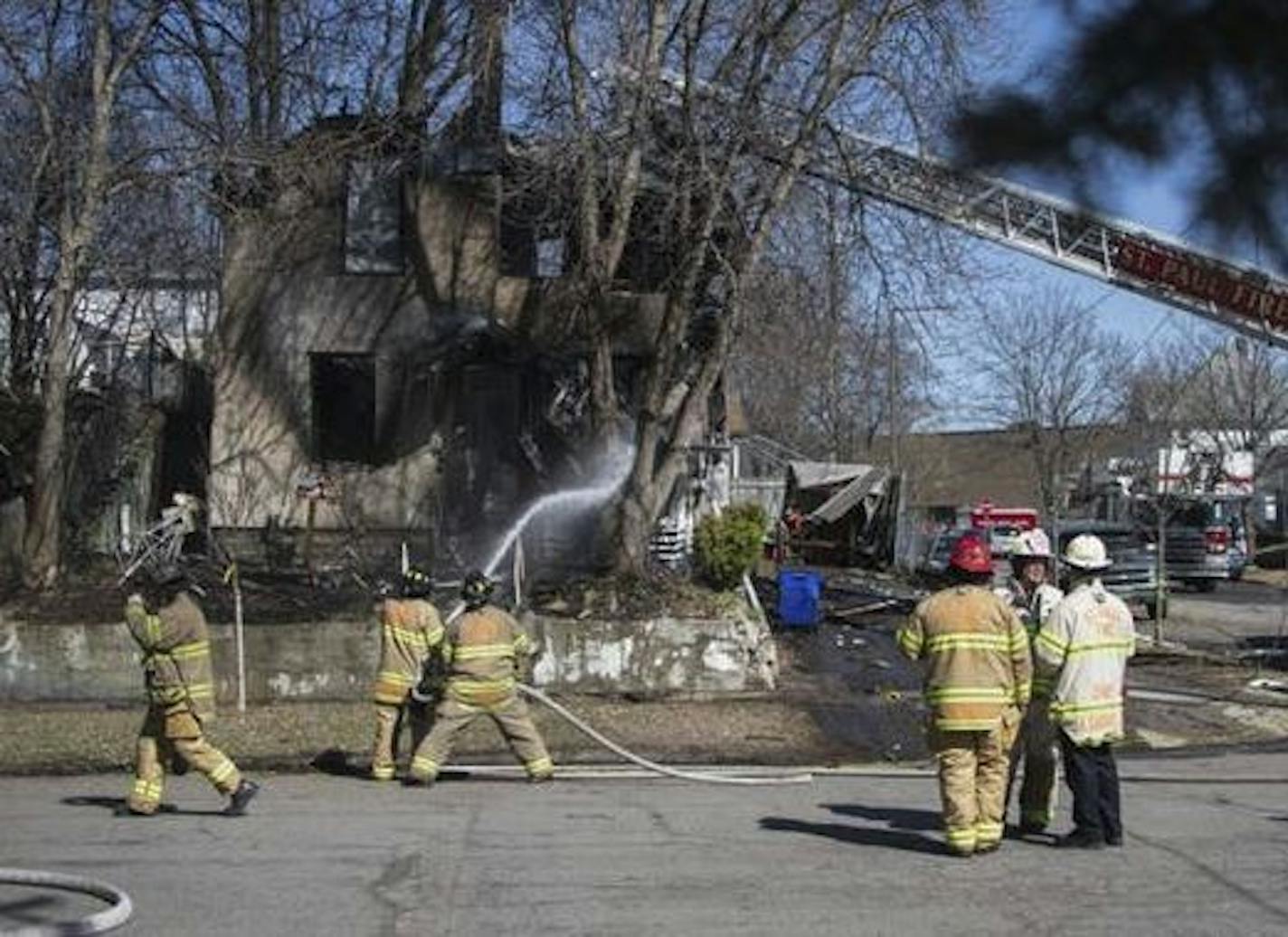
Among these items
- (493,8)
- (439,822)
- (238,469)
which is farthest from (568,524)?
(439,822)

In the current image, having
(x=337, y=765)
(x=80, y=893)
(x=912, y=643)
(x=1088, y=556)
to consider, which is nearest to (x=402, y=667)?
(x=337, y=765)

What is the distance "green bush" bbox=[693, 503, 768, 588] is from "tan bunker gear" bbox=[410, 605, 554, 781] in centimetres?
559

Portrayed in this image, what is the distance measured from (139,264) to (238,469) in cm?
361

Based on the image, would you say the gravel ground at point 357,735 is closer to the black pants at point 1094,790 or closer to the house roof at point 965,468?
the black pants at point 1094,790

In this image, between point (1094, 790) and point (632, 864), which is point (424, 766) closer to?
point (632, 864)

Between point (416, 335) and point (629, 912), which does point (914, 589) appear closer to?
point (416, 335)

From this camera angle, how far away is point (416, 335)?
2317 centimetres

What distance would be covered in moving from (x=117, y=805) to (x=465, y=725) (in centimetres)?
237

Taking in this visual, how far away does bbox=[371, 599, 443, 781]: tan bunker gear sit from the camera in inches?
490

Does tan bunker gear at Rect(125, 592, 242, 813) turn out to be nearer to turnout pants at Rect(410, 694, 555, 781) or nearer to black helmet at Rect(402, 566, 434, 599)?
turnout pants at Rect(410, 694, 555, 781)

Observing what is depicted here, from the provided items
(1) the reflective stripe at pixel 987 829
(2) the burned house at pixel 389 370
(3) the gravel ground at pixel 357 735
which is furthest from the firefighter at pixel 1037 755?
(2) the burned house at pixel 389 370

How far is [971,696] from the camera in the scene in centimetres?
905

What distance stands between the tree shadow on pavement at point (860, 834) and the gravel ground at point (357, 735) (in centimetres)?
358

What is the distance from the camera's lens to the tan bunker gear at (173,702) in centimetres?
1047
